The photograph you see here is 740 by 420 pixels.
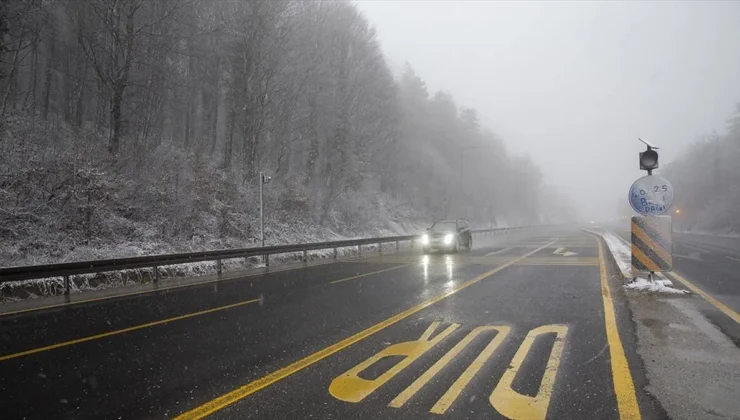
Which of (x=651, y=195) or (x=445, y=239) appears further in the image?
(x=445, y=239)

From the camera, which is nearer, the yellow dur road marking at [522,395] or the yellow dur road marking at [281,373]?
the yellow dur road marking at [522,395]

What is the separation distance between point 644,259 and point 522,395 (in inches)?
307

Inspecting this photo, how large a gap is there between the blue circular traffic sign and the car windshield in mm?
13445

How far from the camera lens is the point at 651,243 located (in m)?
9.99

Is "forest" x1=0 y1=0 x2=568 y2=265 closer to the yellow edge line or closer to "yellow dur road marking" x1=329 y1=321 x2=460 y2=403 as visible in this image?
"yellow dur road marking" x1=329 y1=321 x2=460 y2=403

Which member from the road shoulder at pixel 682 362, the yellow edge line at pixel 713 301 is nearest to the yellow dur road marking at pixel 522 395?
the road shoulder at pixel 682 362

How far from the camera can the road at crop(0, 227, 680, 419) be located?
158 inches

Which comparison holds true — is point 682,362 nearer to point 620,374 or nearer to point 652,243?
point 620,374

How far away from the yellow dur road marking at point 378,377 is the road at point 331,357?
0.02 meters

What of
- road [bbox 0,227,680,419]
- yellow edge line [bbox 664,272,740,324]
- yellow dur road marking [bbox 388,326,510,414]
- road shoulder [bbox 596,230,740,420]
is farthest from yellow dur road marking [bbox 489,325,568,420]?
yellow edge line [bbox 664,272,740,324]

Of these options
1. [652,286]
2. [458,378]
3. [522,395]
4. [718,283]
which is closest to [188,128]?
[652,286]

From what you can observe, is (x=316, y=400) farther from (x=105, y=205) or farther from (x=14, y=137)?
(x=14, y=137)

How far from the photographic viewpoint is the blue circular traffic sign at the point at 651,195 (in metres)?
9.93

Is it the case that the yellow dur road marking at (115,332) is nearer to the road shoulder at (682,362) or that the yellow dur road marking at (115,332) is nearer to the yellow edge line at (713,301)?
the road shoulder at (682,362)
